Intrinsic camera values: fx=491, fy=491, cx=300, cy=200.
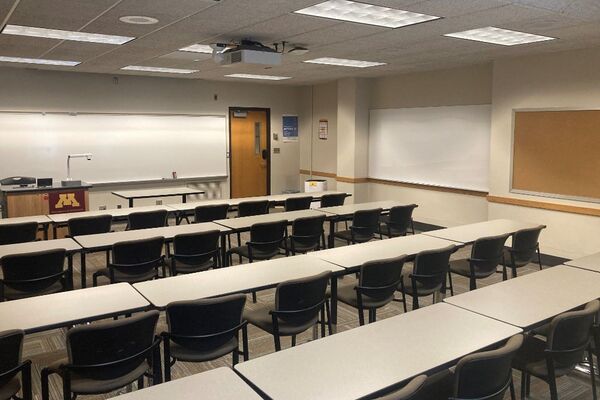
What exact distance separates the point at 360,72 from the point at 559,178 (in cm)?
358

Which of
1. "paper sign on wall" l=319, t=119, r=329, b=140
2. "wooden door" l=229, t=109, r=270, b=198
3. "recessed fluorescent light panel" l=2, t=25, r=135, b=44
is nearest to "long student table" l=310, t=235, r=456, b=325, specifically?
"recessed fluorescent light panel" l=2, t=25, r=135, b=44

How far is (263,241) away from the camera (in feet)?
16.3

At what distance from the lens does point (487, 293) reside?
113 inches

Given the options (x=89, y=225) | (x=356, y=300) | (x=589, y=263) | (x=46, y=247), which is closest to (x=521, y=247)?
(x=589, y=263)

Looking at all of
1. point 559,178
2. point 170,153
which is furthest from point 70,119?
point 559,178

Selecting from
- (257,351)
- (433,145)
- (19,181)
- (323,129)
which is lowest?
(257,351)

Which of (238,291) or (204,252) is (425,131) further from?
(238,291)

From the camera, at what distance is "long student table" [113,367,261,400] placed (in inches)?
68.8

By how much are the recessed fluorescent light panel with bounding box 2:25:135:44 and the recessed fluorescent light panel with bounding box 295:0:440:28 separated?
2.26 metres

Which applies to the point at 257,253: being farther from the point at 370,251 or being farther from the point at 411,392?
the point at 411,392

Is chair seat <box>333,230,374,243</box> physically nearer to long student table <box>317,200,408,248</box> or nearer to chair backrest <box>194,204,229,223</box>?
long student table <box>317,200,408,248</box>

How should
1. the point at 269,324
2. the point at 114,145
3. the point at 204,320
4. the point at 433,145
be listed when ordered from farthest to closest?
the point at 114,145, the point at 433,145, the point at 269,324, the point at 204,320

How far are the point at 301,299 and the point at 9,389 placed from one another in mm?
1586

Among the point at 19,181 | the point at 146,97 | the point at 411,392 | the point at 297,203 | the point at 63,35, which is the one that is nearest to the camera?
the point at 411,392
